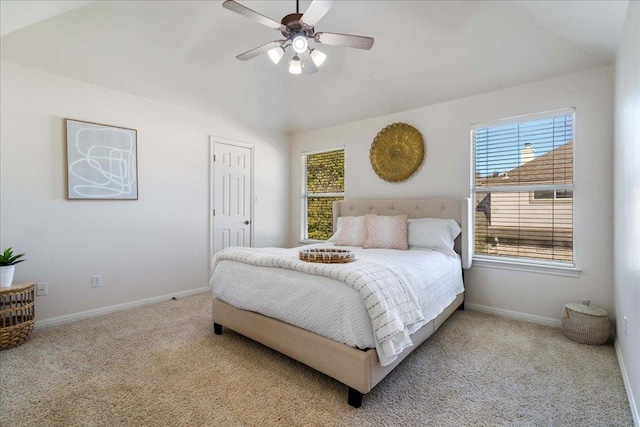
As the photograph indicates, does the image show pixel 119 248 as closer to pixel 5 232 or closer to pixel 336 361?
pixel 5 232

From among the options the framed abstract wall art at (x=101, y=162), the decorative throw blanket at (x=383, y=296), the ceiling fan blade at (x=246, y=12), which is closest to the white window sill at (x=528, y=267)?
the decorative throw blanket at (x=383, y=296)

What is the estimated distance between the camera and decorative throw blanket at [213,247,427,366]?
1680mm

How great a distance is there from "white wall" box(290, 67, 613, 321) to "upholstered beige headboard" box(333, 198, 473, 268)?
0.17 meters

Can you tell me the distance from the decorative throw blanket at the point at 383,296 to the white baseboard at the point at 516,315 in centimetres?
168

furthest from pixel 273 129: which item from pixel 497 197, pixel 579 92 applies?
pixel 579 92

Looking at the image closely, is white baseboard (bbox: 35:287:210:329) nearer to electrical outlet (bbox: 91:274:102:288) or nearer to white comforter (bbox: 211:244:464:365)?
electrical outlet (bbox: 91:274:102:288)

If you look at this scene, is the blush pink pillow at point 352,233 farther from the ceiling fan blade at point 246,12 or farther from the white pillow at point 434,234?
the ceiling fan blade at point 246,12

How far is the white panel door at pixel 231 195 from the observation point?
13.9 ft

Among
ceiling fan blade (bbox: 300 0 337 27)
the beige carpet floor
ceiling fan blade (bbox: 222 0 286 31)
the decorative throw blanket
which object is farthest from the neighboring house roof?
ceiling fan blade (bbox: 222 0 286 31)

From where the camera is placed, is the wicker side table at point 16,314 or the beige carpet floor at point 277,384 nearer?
the beige carpet floor at point 277,384

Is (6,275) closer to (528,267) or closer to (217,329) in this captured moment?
(217,329)

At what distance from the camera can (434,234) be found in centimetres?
321

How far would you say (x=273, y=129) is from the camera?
16.1 feet

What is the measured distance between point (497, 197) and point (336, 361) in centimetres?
263
